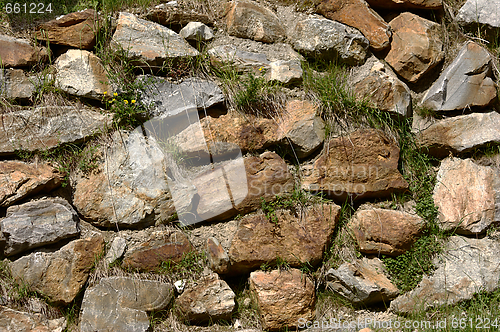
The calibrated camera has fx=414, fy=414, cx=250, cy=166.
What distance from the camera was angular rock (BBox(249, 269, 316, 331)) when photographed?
2.88 m

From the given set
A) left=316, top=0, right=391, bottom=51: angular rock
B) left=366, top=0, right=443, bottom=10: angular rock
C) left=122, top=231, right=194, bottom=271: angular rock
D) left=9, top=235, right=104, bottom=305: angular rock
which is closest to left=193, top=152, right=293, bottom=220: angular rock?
left=122, top=231, right=194, bottom=271: angular rock

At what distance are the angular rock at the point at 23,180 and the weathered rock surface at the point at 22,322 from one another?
704 mm

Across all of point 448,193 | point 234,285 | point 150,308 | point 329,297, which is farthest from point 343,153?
point 150,308

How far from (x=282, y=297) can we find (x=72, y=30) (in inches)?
97.9

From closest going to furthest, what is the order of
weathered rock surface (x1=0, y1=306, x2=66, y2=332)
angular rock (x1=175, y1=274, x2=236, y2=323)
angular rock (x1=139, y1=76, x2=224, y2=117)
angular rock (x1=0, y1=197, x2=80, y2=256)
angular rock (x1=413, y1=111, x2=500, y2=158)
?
weathered rock surface (x1=0, y1=306, x2=66, y2=332)
angular rock (x1=0, y1=197, x2=80, y2=256)
angular rock (x1=175, y1=274, x2=236, y2=323)
angular rock (x1=139, y1=76, x2=224, y2=117)
angular rock (x1=413, y1=111, x2=500, y2=158)

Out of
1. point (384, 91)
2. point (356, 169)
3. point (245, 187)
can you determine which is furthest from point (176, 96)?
point (384, 91)

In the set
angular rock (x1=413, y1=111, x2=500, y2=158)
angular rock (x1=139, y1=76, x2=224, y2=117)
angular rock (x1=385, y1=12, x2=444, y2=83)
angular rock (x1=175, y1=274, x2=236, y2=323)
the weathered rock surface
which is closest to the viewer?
the weathered rock surface

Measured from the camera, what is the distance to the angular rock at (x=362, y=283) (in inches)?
116

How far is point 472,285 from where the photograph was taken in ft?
9.68

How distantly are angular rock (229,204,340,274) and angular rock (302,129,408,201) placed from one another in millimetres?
221

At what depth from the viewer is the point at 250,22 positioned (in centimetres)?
339

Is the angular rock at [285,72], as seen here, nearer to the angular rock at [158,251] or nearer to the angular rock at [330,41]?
the angular rock at [330,41]

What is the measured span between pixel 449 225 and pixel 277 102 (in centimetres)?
160

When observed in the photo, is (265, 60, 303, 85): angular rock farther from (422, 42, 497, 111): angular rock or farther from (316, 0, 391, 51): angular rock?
(422, 42, 497, 111): angular rock
